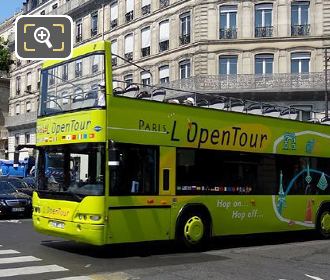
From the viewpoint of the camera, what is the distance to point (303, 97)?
38.8m

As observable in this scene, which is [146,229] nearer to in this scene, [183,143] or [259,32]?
[183,143]

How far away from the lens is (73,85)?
11250 millimetres

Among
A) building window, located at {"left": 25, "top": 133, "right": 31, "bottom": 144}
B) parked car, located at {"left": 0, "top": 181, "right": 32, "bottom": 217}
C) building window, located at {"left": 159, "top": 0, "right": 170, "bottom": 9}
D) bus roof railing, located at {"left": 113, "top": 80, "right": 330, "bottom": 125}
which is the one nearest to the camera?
bus roof railing, located at {"left": 113, "top": 80, "right": 330, "bottom": 125}

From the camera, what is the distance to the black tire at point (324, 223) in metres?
14.9

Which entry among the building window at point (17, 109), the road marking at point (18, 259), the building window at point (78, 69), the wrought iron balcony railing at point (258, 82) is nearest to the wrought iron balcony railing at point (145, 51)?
the wrought iron balcony railing at point (258, 82)

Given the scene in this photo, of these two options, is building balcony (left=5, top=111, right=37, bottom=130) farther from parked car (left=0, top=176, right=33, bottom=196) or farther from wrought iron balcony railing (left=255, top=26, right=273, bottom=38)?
parked car (left=0, top=176, right=33, bottom=196)

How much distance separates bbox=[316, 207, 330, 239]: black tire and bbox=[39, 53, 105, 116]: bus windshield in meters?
7.48

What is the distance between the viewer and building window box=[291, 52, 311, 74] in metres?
39.2

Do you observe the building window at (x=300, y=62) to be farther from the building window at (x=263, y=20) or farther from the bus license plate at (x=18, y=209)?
the bus license plate at (x=18, y=209)

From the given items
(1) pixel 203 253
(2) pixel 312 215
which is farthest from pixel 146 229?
(2) pixel 312 215

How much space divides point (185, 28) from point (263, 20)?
19.5ft

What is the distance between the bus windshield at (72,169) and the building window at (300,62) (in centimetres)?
3039

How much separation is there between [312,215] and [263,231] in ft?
6.67

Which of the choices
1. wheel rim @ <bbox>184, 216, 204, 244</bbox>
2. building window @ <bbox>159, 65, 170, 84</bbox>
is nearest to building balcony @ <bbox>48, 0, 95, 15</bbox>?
building window @ <bbox>159, 65, 170, 84</bbox>
